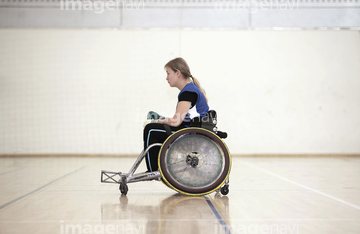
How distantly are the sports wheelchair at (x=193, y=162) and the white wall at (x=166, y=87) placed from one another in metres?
4.52

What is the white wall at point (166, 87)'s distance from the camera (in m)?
7.21

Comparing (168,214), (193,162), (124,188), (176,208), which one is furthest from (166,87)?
(168,214)

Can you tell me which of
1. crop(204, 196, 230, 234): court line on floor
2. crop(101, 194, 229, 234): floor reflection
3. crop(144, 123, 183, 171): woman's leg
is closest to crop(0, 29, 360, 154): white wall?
crop(144, 123, 183, 171): woman's leg

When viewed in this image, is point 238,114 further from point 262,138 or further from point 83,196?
point 83,196

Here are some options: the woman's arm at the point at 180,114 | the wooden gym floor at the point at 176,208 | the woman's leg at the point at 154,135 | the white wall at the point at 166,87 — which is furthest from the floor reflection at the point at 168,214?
the white wall at the point at 166,87

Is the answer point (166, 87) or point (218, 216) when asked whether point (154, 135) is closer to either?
point (218, 216)

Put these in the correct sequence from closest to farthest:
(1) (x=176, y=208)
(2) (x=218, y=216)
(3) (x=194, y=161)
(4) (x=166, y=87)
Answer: (2) (x=218, y=216), (1) (x=176, y=208), (3) (x=194, y=161), (4) (x=166, y=87)

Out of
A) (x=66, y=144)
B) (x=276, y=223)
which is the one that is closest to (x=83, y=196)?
(x=276, y=223)

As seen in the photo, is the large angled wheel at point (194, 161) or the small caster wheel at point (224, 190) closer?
the large angled wheel at point (194, 161)

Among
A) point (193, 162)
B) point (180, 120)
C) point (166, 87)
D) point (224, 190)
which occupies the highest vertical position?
point (166, 87)

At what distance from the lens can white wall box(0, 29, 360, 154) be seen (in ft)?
23.6

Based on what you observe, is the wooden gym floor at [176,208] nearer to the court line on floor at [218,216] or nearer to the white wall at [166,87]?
the court line on floor at [218,216]

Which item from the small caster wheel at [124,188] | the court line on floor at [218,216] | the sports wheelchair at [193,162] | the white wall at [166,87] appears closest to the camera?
the court line on floor at [218,216]

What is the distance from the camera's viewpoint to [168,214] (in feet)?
7.04
